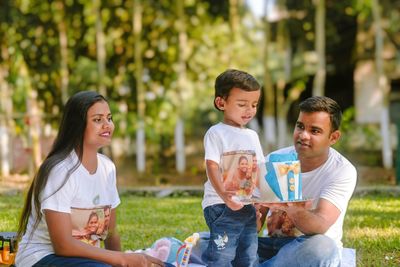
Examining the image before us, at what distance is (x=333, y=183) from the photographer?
361 centimetres

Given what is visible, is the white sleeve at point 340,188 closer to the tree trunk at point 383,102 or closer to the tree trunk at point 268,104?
the tree trunk at point 383,102

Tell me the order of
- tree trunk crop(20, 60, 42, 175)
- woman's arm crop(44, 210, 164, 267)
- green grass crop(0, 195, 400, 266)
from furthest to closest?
1. tree trunk crop(20, 60, 42, 175)
2. green grass crop(0, 195, 400, 266)
3. woman's arm crop(44, 210, 164, 267)

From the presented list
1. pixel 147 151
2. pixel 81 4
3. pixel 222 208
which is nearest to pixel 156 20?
pixel 81 4

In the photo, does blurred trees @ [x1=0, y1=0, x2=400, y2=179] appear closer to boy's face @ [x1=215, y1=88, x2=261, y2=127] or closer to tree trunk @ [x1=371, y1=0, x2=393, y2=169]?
tree trunk @ [x1=371, y1=0, x2=393, y2=169]

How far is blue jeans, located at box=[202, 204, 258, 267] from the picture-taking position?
367 centimetres

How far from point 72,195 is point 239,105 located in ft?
3.35

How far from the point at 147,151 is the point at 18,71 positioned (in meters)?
3.24

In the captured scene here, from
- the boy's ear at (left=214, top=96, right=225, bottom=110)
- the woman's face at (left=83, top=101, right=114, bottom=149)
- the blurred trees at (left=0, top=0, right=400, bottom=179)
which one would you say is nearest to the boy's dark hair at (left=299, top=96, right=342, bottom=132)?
the boy's ear at (left=214, top=96, right=225, bottom=110)

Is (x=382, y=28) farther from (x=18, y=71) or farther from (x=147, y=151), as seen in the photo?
(x=18, y=71)

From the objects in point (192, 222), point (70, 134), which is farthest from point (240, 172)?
point (192, 222)

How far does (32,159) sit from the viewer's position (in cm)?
1169

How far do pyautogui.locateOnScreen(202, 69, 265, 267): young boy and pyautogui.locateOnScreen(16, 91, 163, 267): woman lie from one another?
35 cm

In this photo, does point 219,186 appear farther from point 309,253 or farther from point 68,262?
point 68,262

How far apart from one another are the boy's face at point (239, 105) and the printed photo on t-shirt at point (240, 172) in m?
0.18
